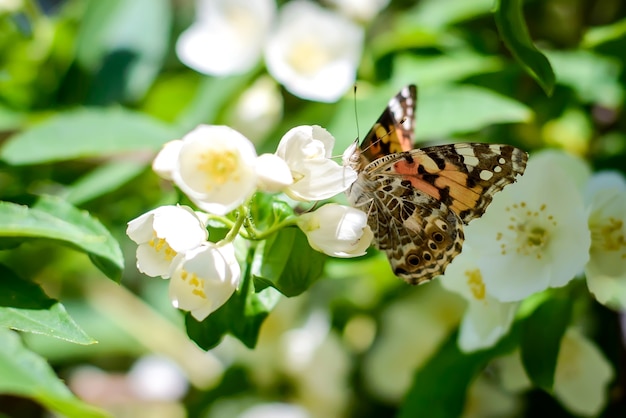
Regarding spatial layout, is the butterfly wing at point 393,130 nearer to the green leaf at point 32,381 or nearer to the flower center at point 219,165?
the flower center at point 219,165

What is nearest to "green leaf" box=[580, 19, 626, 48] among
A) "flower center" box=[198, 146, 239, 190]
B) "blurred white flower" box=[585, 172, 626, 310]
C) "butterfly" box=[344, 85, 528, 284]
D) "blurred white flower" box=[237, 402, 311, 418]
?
"blurred white flower" box=[585, 172, 626, 310]

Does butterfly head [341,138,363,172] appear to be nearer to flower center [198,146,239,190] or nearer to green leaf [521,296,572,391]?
flower center [198,146,239,190]

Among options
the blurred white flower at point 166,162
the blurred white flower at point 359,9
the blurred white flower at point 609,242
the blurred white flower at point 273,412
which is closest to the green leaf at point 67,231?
the blurred white flower at point 166,162

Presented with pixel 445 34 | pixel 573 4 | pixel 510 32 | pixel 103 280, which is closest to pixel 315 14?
pixel 445 34

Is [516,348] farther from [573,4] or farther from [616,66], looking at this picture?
[573,4]

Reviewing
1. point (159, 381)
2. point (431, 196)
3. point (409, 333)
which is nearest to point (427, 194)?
point (431, 196)
